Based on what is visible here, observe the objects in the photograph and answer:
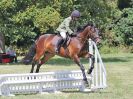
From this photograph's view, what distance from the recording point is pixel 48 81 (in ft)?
42.2

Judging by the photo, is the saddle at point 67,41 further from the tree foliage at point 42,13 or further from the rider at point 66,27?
the tree foliage at point 42,13

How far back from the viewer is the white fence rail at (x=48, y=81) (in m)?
12.5

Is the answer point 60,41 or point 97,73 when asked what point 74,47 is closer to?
point 60,41

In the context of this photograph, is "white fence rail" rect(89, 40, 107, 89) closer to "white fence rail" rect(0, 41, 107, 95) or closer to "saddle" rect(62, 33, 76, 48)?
"white fence rail" rect(0, 41, 107, 95)

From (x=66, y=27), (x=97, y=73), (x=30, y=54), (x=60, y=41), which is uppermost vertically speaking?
(x=66, y=27)

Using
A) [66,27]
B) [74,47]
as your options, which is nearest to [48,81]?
[74,47]

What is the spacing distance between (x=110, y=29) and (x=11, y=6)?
68.6ft

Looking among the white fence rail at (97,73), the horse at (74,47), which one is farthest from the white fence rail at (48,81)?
the horse at (74,47)

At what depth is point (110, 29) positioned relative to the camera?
45969 millimetres

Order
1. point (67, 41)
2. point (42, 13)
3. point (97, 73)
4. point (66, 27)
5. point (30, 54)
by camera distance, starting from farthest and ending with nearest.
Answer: point (42, 13), point (30, 54), point (67, 41), point (66, 27), point (97, 73)

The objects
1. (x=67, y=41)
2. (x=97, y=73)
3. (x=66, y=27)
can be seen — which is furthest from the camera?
(x=67, y=41)

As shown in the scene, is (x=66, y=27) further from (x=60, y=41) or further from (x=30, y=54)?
(x=30, y=54)

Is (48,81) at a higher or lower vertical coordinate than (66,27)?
lower

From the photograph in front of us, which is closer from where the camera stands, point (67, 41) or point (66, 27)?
point (66, 27)
